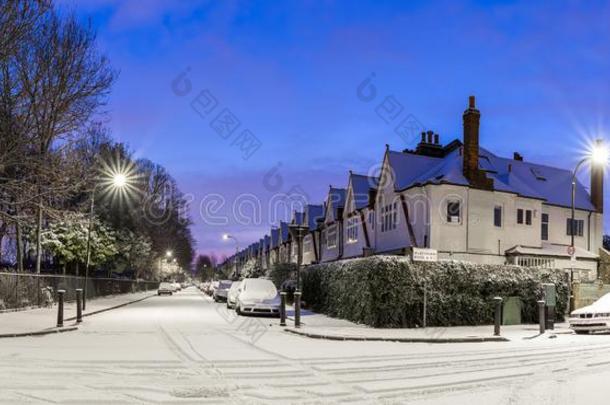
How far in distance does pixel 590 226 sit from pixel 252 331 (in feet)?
96.8

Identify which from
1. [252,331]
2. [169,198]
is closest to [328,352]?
[252,331]

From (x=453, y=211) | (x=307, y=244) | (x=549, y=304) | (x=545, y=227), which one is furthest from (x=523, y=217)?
(x=307, y=244)

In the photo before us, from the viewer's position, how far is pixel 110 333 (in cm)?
1817

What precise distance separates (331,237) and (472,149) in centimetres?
2142

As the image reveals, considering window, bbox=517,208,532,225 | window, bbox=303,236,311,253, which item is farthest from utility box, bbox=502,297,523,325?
window, bbox=303,236,311,253

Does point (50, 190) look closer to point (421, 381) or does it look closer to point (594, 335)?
point (421, 381)

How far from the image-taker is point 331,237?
52.5 m

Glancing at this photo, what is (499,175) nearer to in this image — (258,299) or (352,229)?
(352,229)

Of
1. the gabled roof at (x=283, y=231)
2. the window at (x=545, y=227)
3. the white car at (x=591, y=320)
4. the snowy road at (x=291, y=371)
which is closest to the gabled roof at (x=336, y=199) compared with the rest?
the window at (x=545, y=227)

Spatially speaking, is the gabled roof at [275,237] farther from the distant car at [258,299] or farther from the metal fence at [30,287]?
the distant car at [258,299]

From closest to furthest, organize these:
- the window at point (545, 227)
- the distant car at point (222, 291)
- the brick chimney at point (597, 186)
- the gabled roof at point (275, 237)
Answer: the window at point (545, 227) → the brick chimney at point (597, 186) → the distant car at point (222, 291) → the gabled roof at point (275, 237)

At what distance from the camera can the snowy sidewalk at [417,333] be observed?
17.4 meters

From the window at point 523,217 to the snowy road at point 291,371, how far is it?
18.6m

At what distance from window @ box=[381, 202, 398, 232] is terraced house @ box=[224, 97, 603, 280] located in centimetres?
6
